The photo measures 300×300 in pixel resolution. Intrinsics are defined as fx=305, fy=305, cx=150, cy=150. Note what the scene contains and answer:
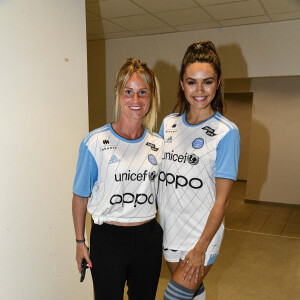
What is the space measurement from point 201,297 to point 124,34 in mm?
4032

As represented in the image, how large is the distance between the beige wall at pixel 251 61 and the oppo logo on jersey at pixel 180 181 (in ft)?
10.6

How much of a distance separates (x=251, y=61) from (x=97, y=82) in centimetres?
243

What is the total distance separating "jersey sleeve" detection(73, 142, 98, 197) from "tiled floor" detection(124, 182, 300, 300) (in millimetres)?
1585

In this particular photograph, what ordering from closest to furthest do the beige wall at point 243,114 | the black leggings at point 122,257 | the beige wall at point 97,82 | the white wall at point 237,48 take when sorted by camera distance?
the black leggings at point 122,257 → the white wall at point 237,48 → the beige wall at point 97,82 → the beige wall at point 243,114

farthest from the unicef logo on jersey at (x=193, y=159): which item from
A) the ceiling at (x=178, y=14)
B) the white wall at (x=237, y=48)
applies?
the white wall at (x=237, y=48)

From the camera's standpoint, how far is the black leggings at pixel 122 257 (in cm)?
134

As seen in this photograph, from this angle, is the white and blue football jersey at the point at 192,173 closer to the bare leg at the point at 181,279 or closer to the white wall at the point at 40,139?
the bare leg at the point at 181,279

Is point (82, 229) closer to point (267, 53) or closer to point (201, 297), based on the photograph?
point (201, 297)

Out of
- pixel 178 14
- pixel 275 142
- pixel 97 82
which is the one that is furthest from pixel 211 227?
pixel 275 142

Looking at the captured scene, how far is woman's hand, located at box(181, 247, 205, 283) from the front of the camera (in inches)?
55.7

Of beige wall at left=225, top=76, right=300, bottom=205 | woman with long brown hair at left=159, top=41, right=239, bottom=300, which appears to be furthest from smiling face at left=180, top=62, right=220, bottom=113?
beige wall at left=225, top=76, right=300, bottom=205

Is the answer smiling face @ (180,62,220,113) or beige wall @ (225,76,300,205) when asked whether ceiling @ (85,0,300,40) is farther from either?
smiling face @ (180,62,220,113)

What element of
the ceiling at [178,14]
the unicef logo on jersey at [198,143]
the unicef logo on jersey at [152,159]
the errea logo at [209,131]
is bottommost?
the unicef logo on jersey at [152,159]

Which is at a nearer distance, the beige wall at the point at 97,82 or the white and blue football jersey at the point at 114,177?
the white and blue football jersey at the point at 114,177
